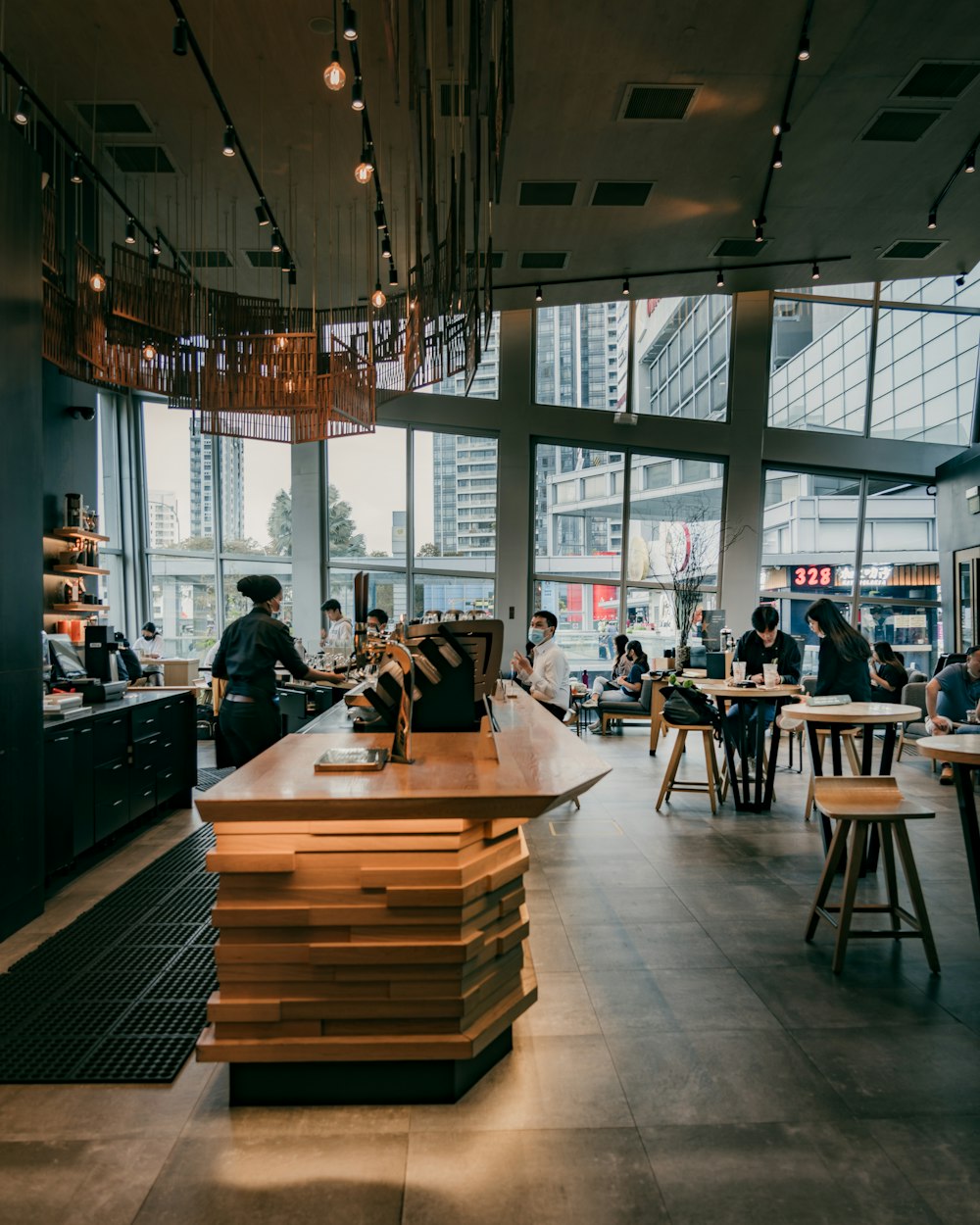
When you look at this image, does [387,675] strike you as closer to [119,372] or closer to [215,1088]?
[215,1088]

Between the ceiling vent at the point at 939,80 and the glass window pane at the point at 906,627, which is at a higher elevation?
the ceiling vent at the point at 939,80

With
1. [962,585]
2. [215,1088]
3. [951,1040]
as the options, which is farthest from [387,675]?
[962,585]

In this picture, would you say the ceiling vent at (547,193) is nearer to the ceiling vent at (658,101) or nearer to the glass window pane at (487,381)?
the ceiling vent at (658,101)

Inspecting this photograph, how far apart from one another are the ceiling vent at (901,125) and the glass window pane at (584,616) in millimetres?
7251

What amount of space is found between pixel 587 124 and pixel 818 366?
7.65 metres

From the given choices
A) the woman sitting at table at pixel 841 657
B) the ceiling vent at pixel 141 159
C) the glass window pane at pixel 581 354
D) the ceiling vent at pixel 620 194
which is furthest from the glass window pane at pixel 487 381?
the woman sitting at table at pixel 841 657

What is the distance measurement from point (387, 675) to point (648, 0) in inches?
204

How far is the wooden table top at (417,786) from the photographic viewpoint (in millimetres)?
2311

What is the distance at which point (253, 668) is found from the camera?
538cm

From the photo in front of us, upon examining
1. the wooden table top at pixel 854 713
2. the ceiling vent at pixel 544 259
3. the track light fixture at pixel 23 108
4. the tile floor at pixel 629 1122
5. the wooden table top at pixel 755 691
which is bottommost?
the tile floor at pixel 629 1122

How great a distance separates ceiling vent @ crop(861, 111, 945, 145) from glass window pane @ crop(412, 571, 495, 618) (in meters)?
7.77

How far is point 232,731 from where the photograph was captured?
542 cm

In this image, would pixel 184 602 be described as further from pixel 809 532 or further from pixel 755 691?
pixel 755 691

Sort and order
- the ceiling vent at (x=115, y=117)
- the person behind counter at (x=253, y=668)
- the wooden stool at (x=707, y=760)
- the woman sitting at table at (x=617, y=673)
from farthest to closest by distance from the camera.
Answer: the woman sitting at table at (x=617, y=673), the ceiling vent at (x=115, y=117), the wooden stool at (x=707, y=760), the person behind counter at (x=253, y=668)
